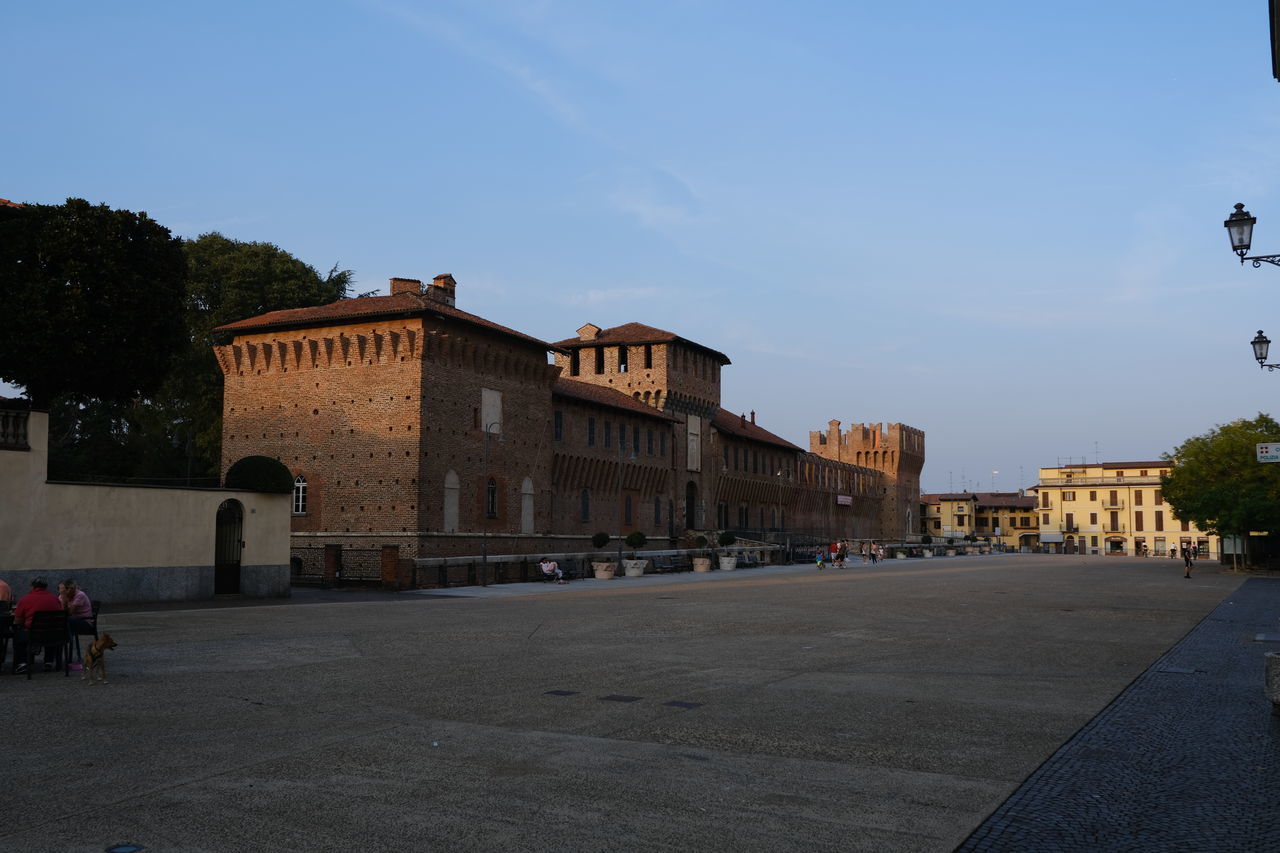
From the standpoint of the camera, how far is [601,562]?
4419 cm

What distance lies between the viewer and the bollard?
9.84 meters

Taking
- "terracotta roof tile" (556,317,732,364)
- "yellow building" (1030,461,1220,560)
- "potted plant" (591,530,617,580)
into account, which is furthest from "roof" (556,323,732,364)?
"yellow building" (1030,461,1220,560)

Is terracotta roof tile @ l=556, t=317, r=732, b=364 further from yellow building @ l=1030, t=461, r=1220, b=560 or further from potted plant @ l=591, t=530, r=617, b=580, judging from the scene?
yellow building @ l=1030, t=461, r=1220, b=560

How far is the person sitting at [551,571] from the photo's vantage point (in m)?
39.9

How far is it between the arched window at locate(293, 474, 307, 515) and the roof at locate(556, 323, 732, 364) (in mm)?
22354

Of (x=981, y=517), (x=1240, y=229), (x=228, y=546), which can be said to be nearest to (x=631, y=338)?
(x=228, y=546)

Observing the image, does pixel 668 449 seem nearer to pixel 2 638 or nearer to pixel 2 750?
pixel 2 638

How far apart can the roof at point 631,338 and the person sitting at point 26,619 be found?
154 feet

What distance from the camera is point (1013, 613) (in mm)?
23031

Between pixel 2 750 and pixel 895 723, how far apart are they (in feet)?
24.6

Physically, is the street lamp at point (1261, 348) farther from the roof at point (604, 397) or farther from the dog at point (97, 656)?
the roof at point (604, 397)

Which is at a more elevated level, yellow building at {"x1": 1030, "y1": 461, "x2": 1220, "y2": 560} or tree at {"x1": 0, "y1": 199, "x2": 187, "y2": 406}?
tree at {"x1": 0, "y1": 199, "x2": 187, "y2": 406}

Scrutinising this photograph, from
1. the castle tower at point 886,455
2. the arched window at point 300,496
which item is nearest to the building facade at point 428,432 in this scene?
the arched window at point 300,496

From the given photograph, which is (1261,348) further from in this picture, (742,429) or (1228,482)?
(742,429)
